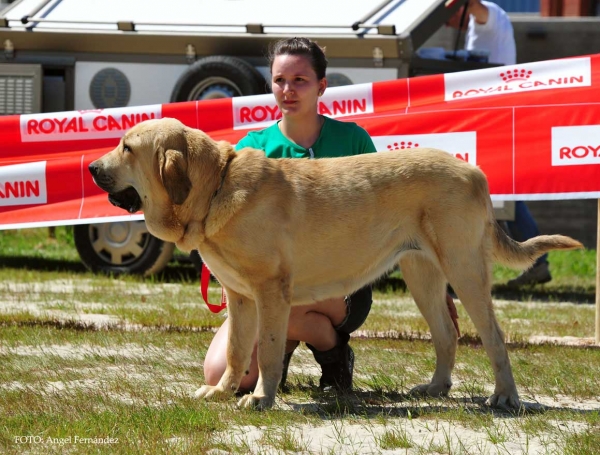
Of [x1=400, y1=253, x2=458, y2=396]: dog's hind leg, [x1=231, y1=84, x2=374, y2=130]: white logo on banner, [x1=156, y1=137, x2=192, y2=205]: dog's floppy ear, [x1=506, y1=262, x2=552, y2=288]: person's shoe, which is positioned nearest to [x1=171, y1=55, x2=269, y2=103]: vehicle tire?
[x1=231, y1=84, x2=374, y2=130]: white logo on banner

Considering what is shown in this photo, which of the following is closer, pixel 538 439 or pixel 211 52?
pixel 538 439

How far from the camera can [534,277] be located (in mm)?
11195

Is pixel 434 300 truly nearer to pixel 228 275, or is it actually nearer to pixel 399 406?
pixel 399 406

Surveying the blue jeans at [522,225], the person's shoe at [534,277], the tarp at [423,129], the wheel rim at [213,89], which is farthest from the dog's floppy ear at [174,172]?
the person's shoe at [534,277]

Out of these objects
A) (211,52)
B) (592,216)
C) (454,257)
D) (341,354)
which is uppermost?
(211,52)

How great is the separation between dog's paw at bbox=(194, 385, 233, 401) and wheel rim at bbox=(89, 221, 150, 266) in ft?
18.5

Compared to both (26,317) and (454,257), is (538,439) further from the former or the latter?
(26,317)

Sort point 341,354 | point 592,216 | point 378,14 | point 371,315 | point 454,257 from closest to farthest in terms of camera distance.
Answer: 1. point 454,257
2. point 341,354
3. point 371,315
4. point 378,14
5. point 592,216

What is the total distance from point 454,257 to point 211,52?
5.78 metres

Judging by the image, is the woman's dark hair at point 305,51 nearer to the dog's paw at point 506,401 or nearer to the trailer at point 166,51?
the dog's paw at point 506,401

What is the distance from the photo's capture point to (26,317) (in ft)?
25.4

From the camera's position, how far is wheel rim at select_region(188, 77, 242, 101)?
9977mm

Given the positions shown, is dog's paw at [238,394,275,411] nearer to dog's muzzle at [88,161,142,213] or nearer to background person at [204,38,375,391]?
background person at [204,38,375,391]

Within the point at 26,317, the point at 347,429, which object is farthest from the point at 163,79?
the point at 347,429
